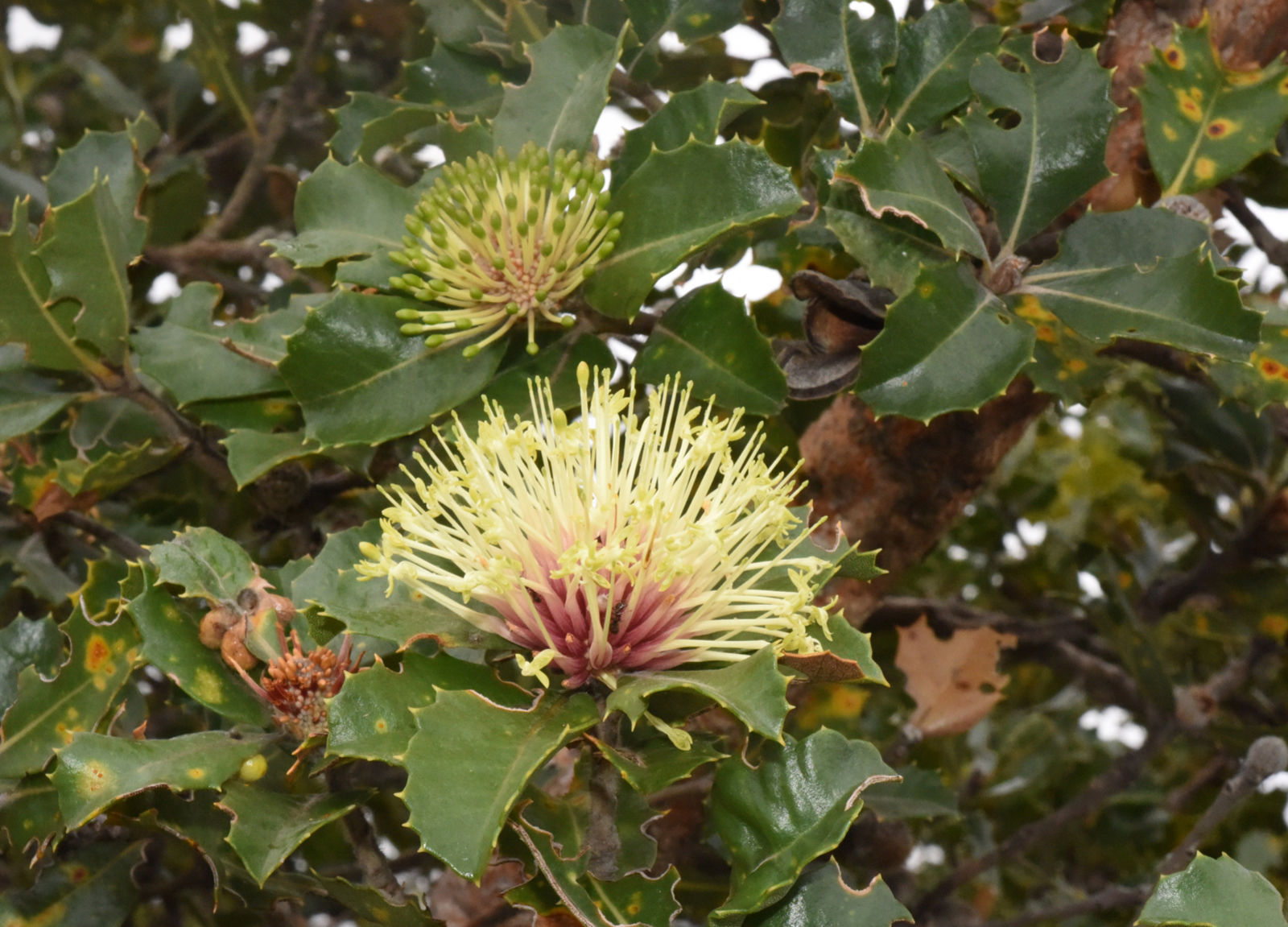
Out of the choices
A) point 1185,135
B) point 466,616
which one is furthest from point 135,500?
point 1185,135

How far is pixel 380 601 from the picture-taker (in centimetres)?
85

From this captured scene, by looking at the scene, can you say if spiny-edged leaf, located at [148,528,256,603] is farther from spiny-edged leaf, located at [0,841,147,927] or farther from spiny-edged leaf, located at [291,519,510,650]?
spiny-edged leaf, located at [0,841,147,927]

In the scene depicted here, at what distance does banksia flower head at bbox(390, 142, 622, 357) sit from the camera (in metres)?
0.94

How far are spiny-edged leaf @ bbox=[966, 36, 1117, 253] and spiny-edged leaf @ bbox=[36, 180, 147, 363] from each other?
74cm

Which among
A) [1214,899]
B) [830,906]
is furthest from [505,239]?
[1214,899]

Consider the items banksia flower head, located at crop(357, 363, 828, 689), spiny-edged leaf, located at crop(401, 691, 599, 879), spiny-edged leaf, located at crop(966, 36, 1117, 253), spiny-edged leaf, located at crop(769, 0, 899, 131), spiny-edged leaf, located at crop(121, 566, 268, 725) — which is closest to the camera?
spiny-edged leaf, located at crop(401, 691, 599, 879)

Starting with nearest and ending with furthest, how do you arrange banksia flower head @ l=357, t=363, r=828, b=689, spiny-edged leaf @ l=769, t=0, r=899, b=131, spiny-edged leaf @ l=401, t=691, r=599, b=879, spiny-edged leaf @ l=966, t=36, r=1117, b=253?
spiny-edged leaf @ l=401, t=691, r=599, b=879 → banksia flower head @ l=357, t=363, r=828, b=689 → spiny-edged leaf @ l=966, t=36, r=1117, b=253 → spiny-edged leaf @ l=769, t=0, r=899, b=131

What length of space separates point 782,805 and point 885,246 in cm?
45

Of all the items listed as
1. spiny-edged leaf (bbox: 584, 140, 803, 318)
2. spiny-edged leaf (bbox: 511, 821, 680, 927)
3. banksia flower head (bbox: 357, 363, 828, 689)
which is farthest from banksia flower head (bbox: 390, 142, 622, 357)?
spiny-edged leaf (bbox: 511, 821, 680, 927)

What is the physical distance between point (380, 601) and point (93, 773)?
21 centimetres

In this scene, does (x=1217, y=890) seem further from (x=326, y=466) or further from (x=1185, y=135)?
(x=326, y=466)

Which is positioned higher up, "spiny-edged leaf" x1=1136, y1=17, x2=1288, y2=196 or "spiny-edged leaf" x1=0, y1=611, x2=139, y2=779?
"spiny-edged leaf" x1=1136, y1=17, x2=1288, y2=196

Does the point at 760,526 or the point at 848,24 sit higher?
the point at 848,24

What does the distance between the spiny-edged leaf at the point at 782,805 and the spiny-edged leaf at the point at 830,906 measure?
0.02 meters
